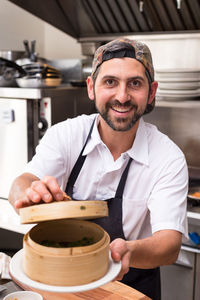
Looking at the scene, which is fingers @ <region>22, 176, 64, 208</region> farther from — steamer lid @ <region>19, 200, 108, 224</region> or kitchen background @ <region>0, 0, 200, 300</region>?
kitchen background @ <region>0, 0, 200, 300</region>

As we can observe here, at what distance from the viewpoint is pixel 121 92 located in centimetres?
153

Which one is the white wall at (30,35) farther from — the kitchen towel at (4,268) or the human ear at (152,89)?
the kitchen towel at (4,268)

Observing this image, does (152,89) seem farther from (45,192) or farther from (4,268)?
(4,268)

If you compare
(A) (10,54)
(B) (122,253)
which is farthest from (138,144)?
(A) (10,54)

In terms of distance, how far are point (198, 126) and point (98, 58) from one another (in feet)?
5.39

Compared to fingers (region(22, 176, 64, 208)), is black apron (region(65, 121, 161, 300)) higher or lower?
lower

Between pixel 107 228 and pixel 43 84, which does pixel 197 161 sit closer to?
pixel 43 84

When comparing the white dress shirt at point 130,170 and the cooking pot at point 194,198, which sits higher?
the white dress shirt at point 130,170

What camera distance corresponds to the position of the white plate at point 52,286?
896mm

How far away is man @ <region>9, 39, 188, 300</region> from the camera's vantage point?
1.54 meters

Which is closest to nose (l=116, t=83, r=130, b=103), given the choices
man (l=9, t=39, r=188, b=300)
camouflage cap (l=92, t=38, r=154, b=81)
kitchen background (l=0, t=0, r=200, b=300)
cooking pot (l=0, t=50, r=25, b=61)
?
man (l=9, t=39, r=188, b=300)

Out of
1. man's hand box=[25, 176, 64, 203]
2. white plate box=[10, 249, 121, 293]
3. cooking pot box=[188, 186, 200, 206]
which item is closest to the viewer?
white plate box=[10, 249, 121, 293]

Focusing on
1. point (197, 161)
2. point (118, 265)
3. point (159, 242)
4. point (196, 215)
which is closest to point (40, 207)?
point (118, 265)

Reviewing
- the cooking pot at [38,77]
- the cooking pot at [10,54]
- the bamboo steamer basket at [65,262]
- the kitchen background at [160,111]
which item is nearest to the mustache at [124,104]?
the bamboo steamer basket at [65,262]
